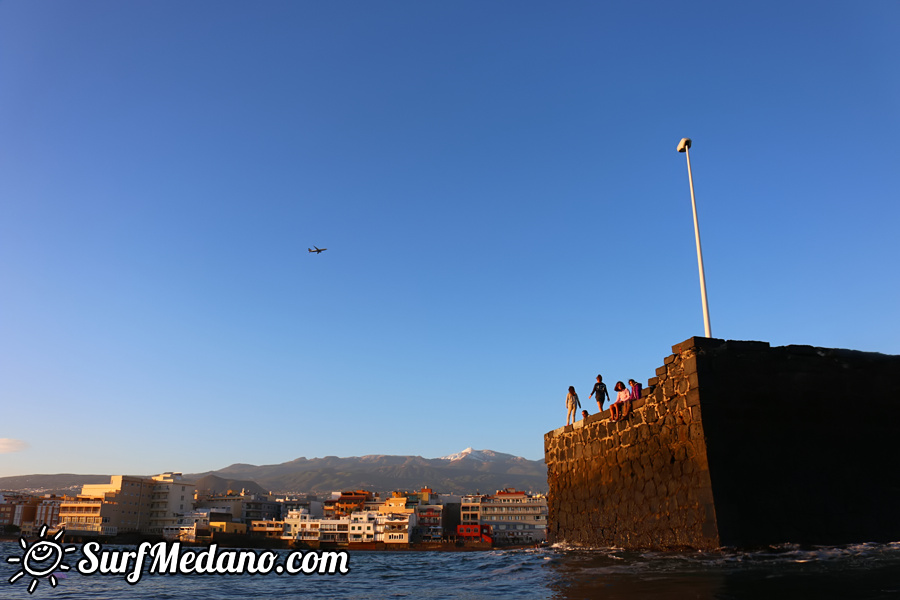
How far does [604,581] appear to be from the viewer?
664 centimetres

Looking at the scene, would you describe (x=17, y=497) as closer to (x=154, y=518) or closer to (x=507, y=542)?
(x=154, y=518)

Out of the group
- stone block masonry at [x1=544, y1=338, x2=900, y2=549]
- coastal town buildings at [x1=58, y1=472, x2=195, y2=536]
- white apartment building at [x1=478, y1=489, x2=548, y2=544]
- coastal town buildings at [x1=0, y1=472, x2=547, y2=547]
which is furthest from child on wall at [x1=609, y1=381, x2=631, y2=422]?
coastal town buildings at [x1=58, y1=472, x2=195, y2=536]

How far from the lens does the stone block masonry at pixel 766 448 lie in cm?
889

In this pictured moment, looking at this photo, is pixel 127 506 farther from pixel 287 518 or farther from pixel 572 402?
pixel 572 402

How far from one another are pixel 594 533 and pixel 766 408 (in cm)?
488

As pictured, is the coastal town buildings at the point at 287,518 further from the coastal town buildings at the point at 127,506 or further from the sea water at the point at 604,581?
the sea water at the point at 604,581

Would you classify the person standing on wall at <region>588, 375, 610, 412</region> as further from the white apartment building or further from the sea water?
the white apartment building

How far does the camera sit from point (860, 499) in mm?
9281

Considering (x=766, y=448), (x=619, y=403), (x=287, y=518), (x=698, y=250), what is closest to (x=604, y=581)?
(x=766, y=448)

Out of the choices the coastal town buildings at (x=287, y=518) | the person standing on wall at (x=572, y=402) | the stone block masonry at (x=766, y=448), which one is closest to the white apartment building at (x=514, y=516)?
the coastal town buildings at (x=287, y=518)

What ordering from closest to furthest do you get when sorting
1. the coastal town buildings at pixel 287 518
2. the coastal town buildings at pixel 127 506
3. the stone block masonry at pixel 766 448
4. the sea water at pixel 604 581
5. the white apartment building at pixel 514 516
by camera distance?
the sea water at pixel 604 581
the stone block masonry at pixel 766 448
the coastal town buildings at pixel 287 518
the white apartment building at pixel 514 516
the coastal town buildings at pixel 127 506

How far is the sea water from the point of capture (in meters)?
5.42

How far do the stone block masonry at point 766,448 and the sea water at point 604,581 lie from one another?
58 cm

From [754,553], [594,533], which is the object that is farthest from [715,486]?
[594,533]
